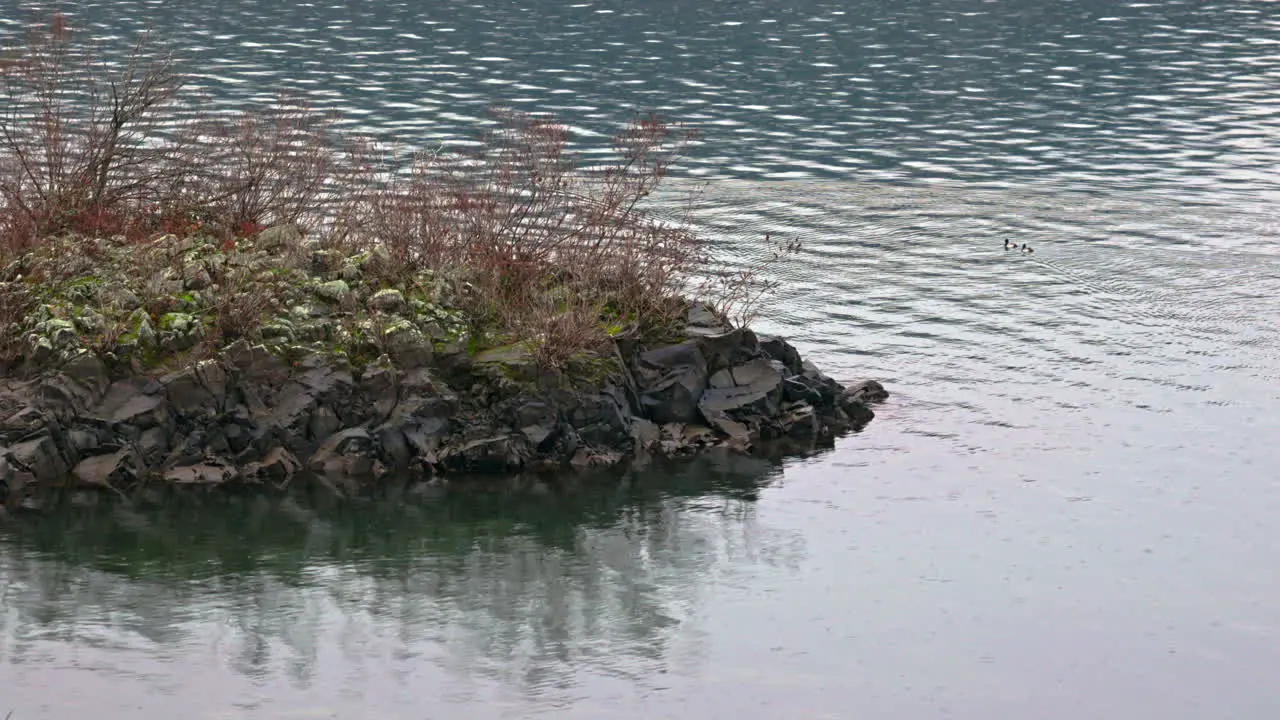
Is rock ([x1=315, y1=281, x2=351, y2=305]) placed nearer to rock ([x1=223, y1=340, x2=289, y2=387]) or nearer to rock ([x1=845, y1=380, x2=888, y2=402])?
rock ([x1=223, y1=340, x2=289, y2=387])

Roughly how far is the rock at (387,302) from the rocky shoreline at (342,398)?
Result: 45mm

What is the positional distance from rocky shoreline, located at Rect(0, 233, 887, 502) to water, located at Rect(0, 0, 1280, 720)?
1.11m

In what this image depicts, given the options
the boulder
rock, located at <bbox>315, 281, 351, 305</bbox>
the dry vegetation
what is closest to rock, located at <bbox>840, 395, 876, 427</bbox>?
the dry vegetation

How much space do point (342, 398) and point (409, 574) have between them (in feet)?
18.2

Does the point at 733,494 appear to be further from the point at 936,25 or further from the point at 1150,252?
the point at 936,25

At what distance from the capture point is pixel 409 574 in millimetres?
31547

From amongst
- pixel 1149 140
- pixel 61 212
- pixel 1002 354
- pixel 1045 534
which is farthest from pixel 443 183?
pixel 1149 140

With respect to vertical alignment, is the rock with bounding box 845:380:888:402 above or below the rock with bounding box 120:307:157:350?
below

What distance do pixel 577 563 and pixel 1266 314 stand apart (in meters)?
22.5

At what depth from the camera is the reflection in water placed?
2784cm

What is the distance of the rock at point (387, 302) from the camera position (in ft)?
124

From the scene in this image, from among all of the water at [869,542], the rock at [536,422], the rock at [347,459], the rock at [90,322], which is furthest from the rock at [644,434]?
the rock at [90,322]

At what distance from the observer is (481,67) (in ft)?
273

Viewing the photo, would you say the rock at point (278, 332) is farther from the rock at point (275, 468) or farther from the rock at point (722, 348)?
the rock at point (722, 348)
